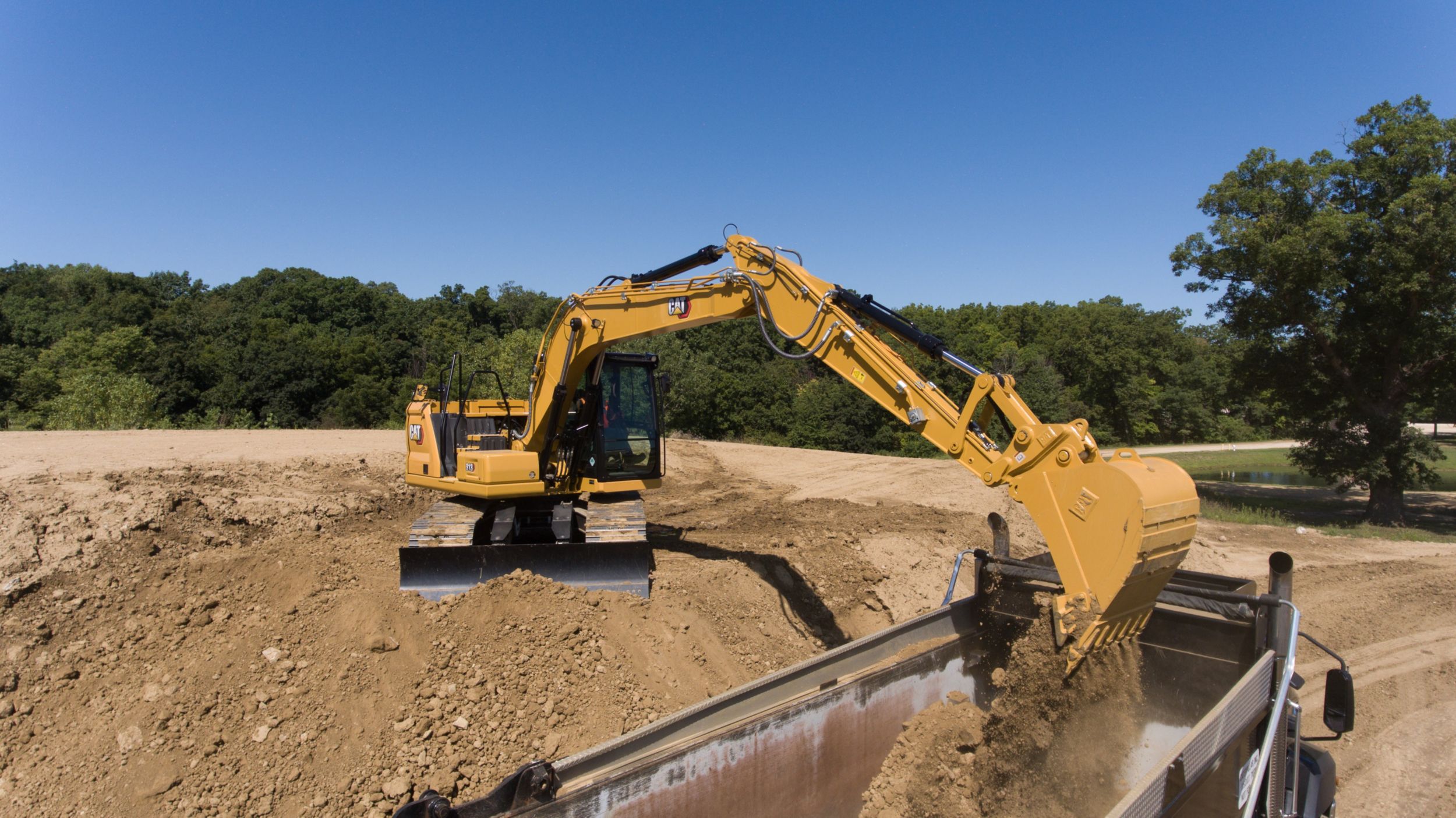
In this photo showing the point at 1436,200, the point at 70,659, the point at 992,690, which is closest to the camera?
the point at 992,690

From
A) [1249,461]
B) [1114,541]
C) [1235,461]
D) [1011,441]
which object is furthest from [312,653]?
[1249,461]

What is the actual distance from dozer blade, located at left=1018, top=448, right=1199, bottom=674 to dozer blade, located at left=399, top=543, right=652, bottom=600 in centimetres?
427

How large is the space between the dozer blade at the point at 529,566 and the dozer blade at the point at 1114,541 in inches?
168

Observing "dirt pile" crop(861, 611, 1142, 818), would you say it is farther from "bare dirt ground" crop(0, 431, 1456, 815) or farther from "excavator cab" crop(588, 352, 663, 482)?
"excavator cab" crop(588, 352, 663, 482)

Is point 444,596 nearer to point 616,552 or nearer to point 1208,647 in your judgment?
point 616,552

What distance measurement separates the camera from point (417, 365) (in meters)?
51.4

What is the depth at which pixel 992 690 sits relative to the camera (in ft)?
16.4

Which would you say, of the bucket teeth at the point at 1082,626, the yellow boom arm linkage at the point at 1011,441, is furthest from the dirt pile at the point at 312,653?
the bucket teeth at the point at 1082,626

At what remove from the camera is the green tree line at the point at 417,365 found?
38.2m

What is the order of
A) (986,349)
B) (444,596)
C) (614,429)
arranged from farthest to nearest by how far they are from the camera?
(986,349), (614,429), (444,596)

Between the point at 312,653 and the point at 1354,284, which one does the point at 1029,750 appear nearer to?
the point at 312,653

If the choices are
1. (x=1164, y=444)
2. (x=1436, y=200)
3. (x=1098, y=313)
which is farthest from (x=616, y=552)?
(x=1098, y=313)

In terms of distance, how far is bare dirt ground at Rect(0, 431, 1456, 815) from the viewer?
15.9 feet

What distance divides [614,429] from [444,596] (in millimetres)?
2510
